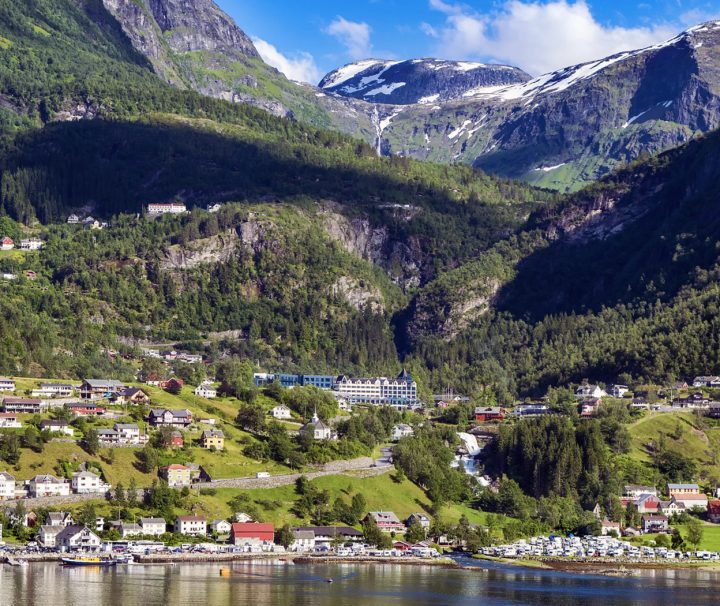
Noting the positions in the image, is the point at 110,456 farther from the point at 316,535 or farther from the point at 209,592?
the point at 209,592

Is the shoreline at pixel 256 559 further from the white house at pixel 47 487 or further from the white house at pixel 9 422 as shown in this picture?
the white house at pixel 9 422

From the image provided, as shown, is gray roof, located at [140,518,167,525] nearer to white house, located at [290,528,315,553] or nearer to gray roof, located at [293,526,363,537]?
white house, located at [290,528,315,553]

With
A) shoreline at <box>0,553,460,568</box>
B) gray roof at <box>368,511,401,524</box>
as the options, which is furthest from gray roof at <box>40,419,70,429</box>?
gray roof at <box>368,511,401,524</box>

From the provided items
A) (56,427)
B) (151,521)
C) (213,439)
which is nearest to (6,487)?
(151,521)

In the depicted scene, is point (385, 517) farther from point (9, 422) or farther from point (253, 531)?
point (9, 422)

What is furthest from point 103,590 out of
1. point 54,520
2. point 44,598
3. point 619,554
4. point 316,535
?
point 619,554

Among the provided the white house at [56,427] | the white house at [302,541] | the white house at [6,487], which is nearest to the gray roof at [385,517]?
the white house at [302,541]
